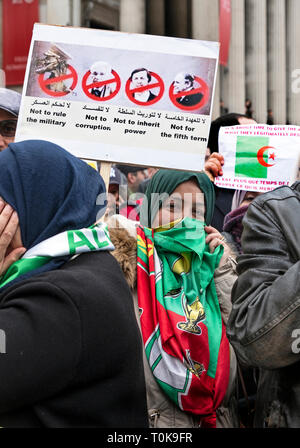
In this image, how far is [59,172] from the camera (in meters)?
1.78

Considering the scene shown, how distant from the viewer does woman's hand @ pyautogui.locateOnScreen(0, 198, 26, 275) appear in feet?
5.70

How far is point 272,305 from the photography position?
1918 mm

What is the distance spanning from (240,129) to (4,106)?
1.59 m

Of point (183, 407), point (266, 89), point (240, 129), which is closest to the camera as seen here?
point (183, 407)

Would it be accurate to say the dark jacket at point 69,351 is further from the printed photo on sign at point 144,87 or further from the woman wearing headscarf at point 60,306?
the printed photo on sign at point 144,87

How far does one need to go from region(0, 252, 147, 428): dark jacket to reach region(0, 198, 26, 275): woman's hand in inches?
5.0

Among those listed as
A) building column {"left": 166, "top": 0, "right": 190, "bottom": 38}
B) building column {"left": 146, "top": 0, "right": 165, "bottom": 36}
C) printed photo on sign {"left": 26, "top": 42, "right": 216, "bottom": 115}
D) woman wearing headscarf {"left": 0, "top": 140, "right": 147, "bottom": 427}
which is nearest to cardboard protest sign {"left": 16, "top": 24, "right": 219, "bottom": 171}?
printed photo on sign {"left": 26, "top": 42, "right": 216, "bottom": 115}

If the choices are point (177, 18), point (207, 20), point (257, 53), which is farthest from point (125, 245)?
point (257, 53)

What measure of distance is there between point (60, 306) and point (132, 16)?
2325 centimetres

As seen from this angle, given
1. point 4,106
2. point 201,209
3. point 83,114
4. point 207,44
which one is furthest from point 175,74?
point 4,106

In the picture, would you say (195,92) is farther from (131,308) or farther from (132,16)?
(132,16)

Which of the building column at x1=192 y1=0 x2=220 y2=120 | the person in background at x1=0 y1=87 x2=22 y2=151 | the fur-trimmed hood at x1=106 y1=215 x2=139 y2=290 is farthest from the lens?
the building column at x1=192 y1=0 x2=220 y2=120

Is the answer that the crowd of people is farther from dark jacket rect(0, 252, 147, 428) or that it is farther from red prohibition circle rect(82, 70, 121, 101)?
red prohibition circle rect(82, 70, 121, 101)

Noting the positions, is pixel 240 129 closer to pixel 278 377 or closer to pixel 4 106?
pixel 4 106
